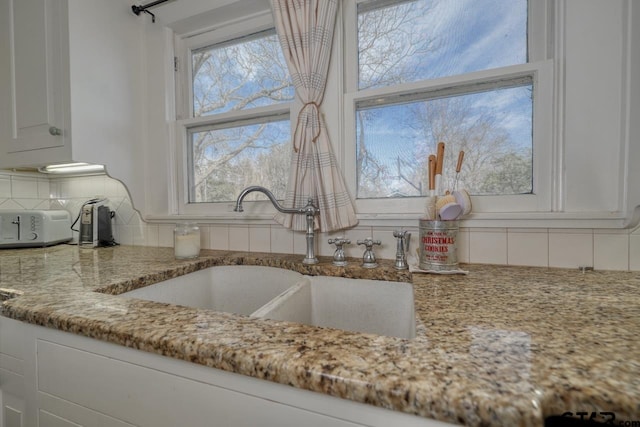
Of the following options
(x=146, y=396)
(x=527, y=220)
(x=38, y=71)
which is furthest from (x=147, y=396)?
(x=38, y=71)

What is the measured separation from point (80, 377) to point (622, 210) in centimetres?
143

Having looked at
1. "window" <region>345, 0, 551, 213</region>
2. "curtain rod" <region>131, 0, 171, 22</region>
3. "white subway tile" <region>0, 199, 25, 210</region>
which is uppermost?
"curtain rod" <region>131, 0, 171, 22</region>

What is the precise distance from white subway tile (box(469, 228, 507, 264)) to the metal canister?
18 cm

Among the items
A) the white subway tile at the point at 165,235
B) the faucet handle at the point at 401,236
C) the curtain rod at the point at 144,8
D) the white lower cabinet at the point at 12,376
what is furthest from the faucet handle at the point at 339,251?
the curtain rod at the point at 144,8

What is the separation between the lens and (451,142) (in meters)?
1.04

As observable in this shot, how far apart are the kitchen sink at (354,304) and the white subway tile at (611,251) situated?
0.59 meters

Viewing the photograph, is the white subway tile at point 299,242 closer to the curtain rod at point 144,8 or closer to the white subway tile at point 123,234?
the white subway tile at point 123,234

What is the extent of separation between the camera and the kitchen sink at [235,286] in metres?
1.07

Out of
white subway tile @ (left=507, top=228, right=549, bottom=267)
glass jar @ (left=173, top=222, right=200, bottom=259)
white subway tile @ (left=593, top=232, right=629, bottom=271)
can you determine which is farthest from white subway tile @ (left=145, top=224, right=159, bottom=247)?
white subway tile @ (left=593, top=232, right=629, bottom=271)

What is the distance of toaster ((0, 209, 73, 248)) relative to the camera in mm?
1448

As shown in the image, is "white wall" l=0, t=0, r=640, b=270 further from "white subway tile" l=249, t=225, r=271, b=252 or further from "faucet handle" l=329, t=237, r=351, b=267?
"white subway tile" l=249, t=225, r=271, b=252

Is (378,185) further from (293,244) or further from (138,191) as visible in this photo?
(138,191)

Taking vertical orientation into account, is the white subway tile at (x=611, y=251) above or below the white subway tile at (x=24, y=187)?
below

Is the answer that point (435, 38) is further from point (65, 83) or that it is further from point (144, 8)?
point (65, 83)
